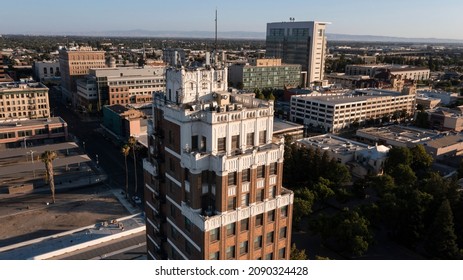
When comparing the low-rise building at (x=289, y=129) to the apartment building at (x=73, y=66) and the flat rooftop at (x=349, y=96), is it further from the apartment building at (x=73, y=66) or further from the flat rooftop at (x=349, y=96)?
the apartment building at (x=73, y=66)

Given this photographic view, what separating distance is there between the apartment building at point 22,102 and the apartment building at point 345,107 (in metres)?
91.3

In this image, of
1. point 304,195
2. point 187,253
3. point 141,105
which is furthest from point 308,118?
point 187,253

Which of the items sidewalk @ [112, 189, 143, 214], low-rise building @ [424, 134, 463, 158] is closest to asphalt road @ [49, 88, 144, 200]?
sidewalk @ [112, 189, 143, 214]

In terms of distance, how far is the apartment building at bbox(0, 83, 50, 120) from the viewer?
416 ft

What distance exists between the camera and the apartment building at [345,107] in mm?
132500

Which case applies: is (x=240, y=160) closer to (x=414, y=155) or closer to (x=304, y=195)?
(x=304, y=195)

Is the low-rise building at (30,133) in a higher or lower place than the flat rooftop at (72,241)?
higher

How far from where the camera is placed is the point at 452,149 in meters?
102

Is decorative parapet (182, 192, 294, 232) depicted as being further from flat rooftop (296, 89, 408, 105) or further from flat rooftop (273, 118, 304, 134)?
flat rooftop (296, 89, 408, 105)

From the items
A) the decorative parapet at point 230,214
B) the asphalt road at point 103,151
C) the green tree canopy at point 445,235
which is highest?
the decorative parapet at point 230,214

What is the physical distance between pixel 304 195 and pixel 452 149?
60537mm

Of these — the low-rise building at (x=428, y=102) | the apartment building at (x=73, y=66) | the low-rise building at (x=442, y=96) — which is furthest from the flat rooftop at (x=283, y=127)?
the apartment building at (x=73, y=66)

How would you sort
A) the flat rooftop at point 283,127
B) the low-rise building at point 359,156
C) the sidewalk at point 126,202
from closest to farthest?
the sidewalk at point 126,202, the low-rise building at point 359,156, the flat rooftop at point 283,127

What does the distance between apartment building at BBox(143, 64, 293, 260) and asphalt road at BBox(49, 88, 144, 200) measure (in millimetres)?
50854
